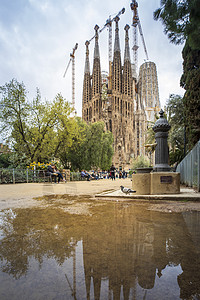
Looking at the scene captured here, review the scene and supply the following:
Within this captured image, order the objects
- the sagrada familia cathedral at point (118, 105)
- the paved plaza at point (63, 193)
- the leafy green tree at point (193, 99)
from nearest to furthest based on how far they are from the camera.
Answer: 1. the paved plaza at point (63, 193)
2. the leafy green tree at point (193, 99)
3. the sagrada familia cathedral at point (118, 105)

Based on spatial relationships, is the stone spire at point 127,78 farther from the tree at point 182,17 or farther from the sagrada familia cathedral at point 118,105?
the tree at point 182,17

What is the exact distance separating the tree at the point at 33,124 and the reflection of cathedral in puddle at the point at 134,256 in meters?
19.6

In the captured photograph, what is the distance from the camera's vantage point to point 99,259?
1761 millimetres

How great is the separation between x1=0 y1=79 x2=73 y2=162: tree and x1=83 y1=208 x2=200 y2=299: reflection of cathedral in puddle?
19587mm

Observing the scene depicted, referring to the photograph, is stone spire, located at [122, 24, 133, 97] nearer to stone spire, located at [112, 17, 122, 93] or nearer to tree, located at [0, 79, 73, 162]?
stone spire, located at [112, 17, 122, 93]

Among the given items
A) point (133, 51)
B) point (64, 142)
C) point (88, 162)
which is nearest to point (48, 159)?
point (64, 142)

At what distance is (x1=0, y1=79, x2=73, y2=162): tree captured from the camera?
65.7ft

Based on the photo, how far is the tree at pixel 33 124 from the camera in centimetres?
2002

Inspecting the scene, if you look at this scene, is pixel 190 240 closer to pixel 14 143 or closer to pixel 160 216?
pixel 160 216

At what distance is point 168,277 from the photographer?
57.3 inches

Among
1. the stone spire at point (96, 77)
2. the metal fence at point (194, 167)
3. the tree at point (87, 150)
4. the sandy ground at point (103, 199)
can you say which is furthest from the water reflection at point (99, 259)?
the stone spire at point (96, 77)

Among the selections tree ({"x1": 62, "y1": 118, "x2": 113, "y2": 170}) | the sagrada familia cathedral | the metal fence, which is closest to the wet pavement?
the metal fence

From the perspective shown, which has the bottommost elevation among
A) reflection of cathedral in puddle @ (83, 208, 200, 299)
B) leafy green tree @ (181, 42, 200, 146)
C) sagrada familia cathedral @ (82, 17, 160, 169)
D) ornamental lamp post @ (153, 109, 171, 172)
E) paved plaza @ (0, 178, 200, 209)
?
paved plaza @ (0, 178, 200, 209)

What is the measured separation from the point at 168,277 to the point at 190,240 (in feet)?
3.23
